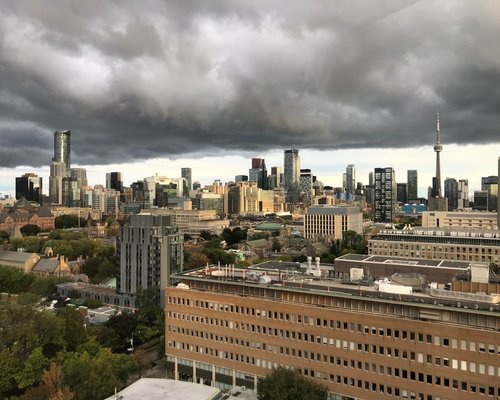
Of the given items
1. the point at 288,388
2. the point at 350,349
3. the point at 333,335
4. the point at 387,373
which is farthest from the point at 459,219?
the point at 288,388

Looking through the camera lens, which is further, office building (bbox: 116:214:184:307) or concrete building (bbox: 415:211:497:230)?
concrete building (bbox: 415:211:497:230)

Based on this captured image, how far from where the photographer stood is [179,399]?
4362 centimetres

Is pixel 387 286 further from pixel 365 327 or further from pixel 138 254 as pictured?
pixel 138 254

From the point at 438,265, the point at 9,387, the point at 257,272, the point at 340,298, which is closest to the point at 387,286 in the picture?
the point at 340,298

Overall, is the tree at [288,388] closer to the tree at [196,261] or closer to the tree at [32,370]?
the tree at [32,370]

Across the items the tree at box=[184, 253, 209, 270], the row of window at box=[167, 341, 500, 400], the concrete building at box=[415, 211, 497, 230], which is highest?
the concrete building at box=[415, 211, 497, 230]

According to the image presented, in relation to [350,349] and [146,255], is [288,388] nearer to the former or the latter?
[350,349]

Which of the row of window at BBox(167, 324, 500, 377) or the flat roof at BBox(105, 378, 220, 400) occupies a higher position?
the row of window at BBox(167, 324, 500, 377)

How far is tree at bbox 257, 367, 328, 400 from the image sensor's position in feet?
140

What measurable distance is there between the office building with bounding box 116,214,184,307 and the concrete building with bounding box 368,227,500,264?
65102 millimetres

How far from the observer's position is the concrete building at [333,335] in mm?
41875

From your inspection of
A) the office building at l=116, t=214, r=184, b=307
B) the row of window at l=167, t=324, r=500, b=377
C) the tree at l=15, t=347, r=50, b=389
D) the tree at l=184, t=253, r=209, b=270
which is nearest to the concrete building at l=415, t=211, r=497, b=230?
the tree at l=184, t=253, r=209, b=270

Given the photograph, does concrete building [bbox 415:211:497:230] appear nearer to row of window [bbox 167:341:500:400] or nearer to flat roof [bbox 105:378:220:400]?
row of window [bbox 167:341:500:400]

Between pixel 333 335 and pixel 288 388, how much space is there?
816 centimetres
